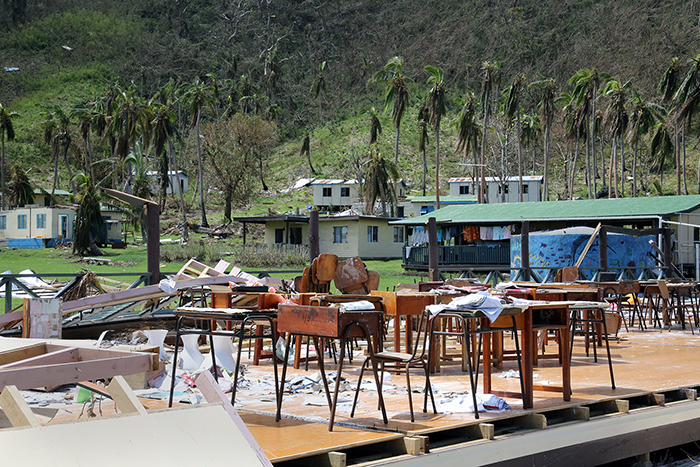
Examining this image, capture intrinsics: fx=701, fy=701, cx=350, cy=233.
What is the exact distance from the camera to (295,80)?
360 ft

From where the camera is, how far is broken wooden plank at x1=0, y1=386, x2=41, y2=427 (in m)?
2.69

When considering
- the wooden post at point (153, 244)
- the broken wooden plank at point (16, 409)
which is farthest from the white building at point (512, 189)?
the broken wooden plank at point (16, 409)

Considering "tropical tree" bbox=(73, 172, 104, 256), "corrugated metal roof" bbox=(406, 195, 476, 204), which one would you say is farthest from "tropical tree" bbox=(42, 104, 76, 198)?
"corrugated metal roof" bbox=(406, 195, 476, 204)

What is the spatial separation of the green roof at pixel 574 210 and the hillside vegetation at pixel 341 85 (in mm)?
19326

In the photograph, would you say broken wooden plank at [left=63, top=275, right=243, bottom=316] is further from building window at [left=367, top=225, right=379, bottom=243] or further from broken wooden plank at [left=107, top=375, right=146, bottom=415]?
building window at [left=367, top=225, right=379, bottom=243]

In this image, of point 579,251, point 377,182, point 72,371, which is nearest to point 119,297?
point 72,371

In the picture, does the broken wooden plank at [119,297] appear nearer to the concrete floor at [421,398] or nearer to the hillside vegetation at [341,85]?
the concrete floor at [421,398]

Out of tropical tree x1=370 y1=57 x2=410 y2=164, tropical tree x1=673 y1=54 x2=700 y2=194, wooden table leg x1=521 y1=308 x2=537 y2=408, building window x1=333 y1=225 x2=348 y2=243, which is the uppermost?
tropical tree x1=370 y1=57 x2=410 y2=164

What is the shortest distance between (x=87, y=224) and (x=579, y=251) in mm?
27429

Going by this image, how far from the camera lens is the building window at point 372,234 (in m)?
44.0

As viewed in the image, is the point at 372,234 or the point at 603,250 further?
the point at 372,234

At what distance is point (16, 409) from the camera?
8.98 ft

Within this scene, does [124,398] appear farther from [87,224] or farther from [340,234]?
[340,234]

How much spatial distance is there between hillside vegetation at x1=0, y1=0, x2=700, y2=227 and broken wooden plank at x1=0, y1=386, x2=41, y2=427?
165 feet
